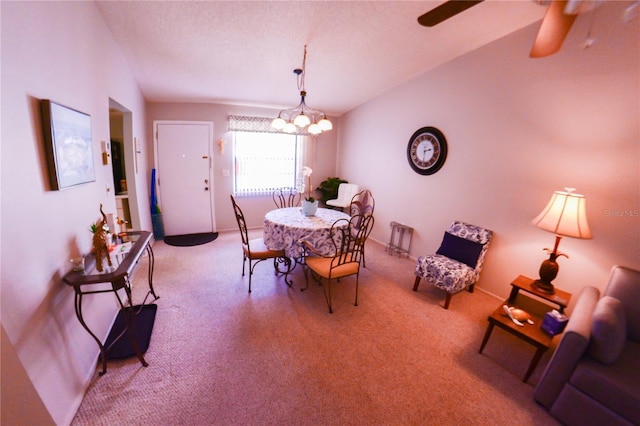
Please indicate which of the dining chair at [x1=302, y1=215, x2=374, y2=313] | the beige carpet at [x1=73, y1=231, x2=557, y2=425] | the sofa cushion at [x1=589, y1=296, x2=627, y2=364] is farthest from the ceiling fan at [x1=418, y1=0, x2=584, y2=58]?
the beige carpet at [x1=73, y1=231, x2=557, y2=425]

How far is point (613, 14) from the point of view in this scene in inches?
71.6

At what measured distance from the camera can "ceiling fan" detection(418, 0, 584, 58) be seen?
101 cm

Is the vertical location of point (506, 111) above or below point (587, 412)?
above

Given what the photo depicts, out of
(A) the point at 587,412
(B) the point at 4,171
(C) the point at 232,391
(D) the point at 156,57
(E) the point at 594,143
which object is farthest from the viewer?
(D) the point at 156,57

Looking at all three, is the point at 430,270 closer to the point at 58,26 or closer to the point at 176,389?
the point at 176,389

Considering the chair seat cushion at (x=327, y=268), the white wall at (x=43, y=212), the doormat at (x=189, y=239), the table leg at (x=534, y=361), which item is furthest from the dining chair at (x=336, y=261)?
the doormat at (x=189, y=239)

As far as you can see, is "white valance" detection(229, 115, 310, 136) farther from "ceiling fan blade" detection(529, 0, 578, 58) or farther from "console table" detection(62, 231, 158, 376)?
"ceiling fan blade" detection(529, 0, 578, 58)

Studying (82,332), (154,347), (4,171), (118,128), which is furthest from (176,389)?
(118,128)

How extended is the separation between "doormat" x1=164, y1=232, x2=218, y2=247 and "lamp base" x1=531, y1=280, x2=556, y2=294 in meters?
4.47

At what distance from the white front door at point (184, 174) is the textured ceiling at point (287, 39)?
682 mm

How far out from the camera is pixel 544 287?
81.0 inches

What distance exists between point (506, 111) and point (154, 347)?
4.04 meters

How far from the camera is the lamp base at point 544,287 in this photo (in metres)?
2.03

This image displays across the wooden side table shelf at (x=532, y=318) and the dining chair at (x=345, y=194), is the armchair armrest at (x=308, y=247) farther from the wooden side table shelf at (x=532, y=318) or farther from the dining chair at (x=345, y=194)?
the dining chair at (x=345, y=194)
